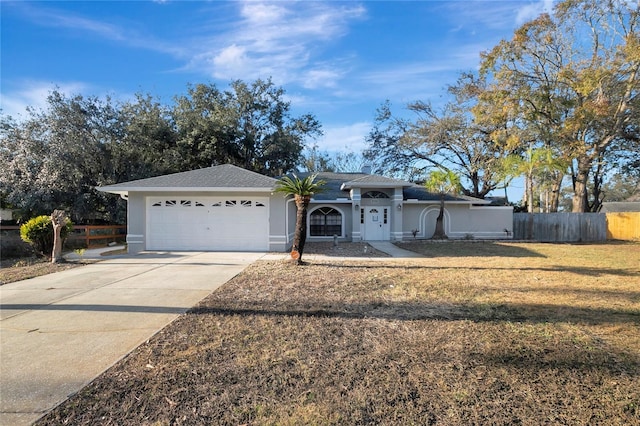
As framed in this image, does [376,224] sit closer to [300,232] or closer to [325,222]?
[325,222]

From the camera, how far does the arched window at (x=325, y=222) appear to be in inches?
770

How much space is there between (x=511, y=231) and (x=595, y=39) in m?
11.7

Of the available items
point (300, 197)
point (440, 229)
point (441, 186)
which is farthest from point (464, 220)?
point (300, 197)

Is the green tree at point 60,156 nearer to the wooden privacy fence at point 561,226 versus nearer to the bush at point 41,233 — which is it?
the bush at point 41,233

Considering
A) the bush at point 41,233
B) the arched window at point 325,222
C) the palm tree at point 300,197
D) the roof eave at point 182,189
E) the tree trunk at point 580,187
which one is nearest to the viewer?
the palm tree at point 300,197

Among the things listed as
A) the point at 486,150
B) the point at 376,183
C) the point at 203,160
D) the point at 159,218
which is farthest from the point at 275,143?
the point at 486,150

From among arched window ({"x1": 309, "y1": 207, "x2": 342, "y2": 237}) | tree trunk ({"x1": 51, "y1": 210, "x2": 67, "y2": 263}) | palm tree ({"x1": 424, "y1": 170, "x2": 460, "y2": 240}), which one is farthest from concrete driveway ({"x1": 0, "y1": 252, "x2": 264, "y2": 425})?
palm tree ({"x1": 424, "y1": 170, "x2": 460, "y2": 240})

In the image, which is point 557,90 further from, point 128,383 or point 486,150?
point 128,383

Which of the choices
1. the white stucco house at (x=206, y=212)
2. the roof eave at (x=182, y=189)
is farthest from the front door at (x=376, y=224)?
the roof eave at (x=182, y=189)

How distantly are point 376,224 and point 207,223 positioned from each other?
30.8ft

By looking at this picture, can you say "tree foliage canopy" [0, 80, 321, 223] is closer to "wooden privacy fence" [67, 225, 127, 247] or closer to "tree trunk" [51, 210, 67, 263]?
"wooden privacy fence" [67, 225, 127, 247]

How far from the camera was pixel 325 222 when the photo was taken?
19578 mm

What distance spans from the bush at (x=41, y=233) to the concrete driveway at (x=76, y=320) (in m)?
3.33

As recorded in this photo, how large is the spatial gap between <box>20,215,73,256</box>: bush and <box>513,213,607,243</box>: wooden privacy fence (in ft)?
75.7
